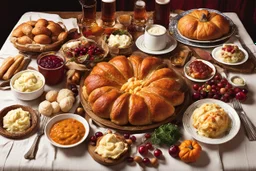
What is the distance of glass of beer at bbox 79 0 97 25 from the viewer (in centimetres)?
270

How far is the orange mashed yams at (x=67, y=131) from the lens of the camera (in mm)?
1953

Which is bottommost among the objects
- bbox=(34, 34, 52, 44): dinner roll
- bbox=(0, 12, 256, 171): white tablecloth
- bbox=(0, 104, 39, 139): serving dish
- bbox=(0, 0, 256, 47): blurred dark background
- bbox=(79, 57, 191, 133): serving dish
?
bbox=(0, 0, 256, 47): blurred dark background

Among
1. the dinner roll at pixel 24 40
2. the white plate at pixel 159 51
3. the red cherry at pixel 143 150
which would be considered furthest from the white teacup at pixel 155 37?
the red cherry at pixel 143 150

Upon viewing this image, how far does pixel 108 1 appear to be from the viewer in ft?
8.78

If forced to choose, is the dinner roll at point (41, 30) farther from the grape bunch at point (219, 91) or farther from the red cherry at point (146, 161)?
the red cherry at point (146, 161)

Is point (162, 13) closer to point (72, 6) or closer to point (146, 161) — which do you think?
point (146, 161)

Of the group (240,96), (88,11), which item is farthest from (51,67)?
(240,96)

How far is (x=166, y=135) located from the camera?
197cm

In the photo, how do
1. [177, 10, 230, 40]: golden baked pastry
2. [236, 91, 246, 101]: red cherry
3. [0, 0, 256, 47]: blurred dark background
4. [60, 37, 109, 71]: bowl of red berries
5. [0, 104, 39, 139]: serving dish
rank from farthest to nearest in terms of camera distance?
[0, 0, 256, 47]: blurred dark background
[177, 10, 230, 40]: golden baked pastry
[60, 37, 109, 71]: bowl of red berries
[236, 91, 246, 101]: red cherry
[0, 104, 39, 139]: serving dish

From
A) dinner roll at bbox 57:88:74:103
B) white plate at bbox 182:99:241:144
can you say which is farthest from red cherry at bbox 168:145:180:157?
dinner roll at bbox 57:88:74:103

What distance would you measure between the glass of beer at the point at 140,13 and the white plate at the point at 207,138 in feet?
2.80

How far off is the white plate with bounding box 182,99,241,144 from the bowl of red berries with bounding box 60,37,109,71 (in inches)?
24.8

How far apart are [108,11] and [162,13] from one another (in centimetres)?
36

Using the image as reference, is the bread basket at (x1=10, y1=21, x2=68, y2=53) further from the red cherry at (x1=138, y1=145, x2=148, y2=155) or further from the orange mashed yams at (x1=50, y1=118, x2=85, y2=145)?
the red cherry at (x1=138, y1=145, x2=148, y2=155)
